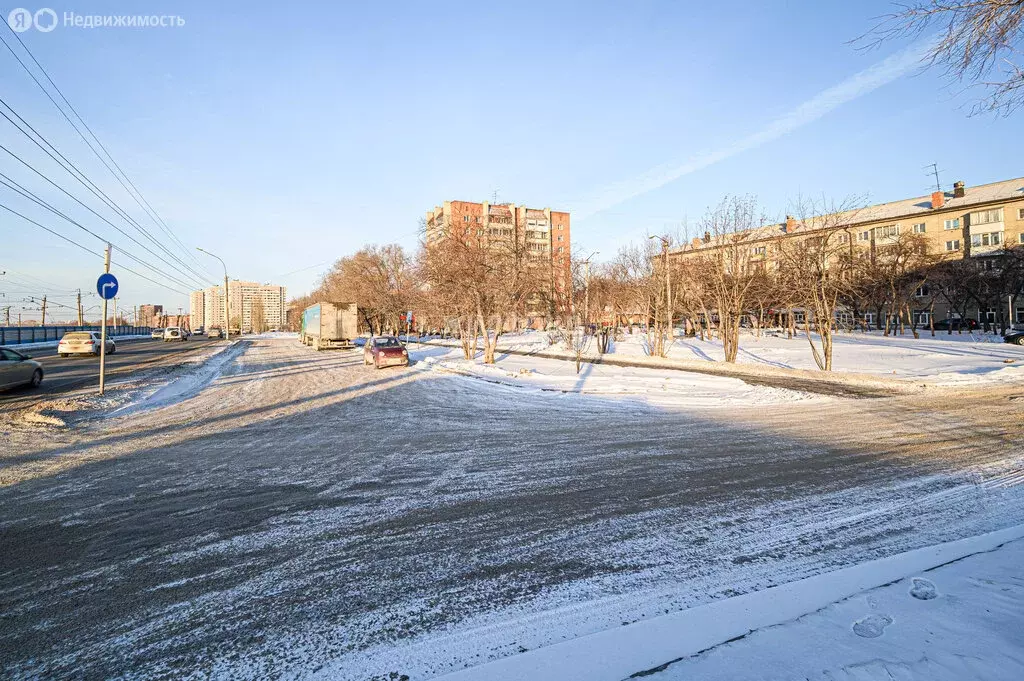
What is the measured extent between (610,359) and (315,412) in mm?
20200

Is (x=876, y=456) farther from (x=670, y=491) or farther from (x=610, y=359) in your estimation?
(x=610, y=359)

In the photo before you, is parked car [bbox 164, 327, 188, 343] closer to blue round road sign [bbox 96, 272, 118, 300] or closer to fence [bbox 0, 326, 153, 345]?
fence [bbox 0, 326, 153, 345]

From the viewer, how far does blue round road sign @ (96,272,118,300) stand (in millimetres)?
13484

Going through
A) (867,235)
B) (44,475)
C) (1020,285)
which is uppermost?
(867,235)

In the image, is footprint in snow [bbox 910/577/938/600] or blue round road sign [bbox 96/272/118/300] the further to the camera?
blue round road sign [bbox 96/272/118/300]

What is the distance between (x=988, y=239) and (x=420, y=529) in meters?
81.6

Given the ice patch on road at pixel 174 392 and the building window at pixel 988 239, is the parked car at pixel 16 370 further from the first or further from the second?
the building window at pixel 988 239

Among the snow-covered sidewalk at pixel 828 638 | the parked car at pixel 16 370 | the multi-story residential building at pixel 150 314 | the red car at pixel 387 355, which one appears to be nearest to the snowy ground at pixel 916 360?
the red car at pixel 387 355

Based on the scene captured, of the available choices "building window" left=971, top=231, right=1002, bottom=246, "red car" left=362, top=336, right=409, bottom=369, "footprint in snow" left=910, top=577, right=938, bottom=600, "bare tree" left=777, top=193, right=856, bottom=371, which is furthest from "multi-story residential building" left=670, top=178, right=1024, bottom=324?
"footprint in snow" left=910, top=577, right=938, bottom=600

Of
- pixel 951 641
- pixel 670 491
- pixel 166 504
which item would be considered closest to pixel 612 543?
pixel 670 491

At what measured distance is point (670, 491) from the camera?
5570 mm

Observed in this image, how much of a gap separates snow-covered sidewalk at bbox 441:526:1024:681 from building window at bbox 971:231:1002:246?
7843cm

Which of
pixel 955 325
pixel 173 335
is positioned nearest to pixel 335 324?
pixel 173 335

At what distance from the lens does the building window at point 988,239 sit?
59219 millimetres
